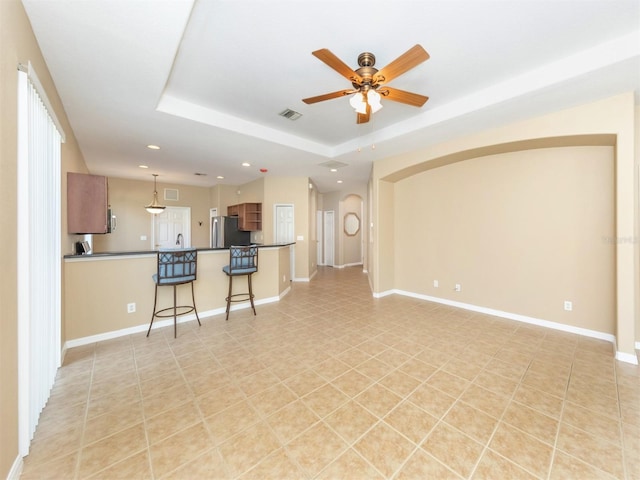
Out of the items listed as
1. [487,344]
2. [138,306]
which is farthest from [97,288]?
[487,344]

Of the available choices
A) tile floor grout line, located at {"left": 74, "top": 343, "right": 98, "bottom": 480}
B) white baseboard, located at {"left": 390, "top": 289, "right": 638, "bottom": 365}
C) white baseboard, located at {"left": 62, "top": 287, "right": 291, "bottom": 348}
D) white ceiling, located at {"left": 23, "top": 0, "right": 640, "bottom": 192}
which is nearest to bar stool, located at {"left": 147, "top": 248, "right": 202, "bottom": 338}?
white baseboard, located at {"left": 62, "top": 287, "right": 291, "bottom": 348}

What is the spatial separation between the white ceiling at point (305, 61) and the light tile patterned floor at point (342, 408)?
278 centimetres

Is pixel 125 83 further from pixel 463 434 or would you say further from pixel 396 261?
pixel 396 261

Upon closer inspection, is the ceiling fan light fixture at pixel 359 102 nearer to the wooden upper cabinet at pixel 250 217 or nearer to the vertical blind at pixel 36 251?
the vertical blind at pixel 36 251

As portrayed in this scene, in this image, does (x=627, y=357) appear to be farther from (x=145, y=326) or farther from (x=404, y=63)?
(x=145, y=326)

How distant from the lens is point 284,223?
6.61 m

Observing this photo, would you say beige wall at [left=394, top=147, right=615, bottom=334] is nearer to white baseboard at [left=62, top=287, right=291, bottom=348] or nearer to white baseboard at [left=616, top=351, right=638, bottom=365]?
white baseboard at [left=616, top=351, right=638, bottom=365]

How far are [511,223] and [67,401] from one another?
5.44 metres

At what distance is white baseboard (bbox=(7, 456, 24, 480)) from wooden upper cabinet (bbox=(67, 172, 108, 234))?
232cm

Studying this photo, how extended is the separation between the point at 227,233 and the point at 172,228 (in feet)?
7.78

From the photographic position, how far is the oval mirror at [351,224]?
903 centimetres

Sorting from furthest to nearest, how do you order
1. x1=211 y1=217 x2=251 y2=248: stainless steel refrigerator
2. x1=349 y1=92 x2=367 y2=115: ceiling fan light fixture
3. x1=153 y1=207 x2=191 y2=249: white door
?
x1=153 y1=207 x2=191 y2=249: white door
x1=211 y1=217 x2=251 y2=248: stainless steel refrigerator
x1=349 y1=92 x2=367 y2=115: ceiling fan light fixture

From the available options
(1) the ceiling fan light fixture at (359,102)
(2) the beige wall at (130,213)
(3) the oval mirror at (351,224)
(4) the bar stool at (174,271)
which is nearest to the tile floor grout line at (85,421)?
(4) the bar stool at (174,271)

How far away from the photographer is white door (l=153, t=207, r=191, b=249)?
7395mm
